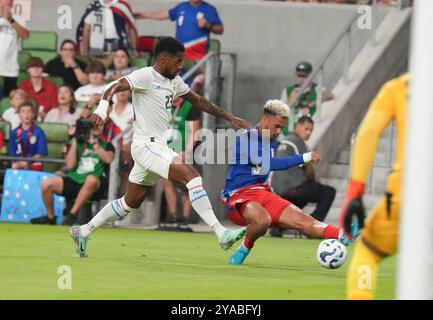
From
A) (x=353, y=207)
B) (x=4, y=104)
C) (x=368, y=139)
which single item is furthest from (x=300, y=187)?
(x=353, y=207)

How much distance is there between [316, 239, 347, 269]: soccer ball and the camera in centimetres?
1345

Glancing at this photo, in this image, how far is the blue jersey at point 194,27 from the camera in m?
22.9

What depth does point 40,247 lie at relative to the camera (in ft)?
51.7

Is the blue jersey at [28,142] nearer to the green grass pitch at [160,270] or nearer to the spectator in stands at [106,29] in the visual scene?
the spectator in stands at [106,29]

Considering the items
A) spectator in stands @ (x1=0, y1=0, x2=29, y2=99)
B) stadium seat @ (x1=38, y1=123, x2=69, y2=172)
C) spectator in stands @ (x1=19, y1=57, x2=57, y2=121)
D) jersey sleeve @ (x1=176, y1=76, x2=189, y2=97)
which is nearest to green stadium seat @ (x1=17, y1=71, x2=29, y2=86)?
spectator in stands @ (x1=0, y1=0, x2=29, y2=99)

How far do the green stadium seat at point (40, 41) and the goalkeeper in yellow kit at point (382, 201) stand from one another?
16156mm

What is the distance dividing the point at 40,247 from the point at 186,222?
5.60 metres

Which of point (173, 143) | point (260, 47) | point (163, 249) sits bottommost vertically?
point (163, 249)

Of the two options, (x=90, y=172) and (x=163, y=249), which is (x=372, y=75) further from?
(x=163, y=249)

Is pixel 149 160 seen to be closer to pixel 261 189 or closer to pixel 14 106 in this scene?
pixel 261 189

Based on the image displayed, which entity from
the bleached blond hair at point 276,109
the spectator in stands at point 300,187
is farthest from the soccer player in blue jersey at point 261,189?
the spectator in stands at point 300,187

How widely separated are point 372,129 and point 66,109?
14.3 meters

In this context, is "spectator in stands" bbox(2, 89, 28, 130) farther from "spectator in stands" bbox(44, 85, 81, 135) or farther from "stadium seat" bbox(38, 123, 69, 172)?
"spectator in stands" bbox(44, 85, 81, 135)
